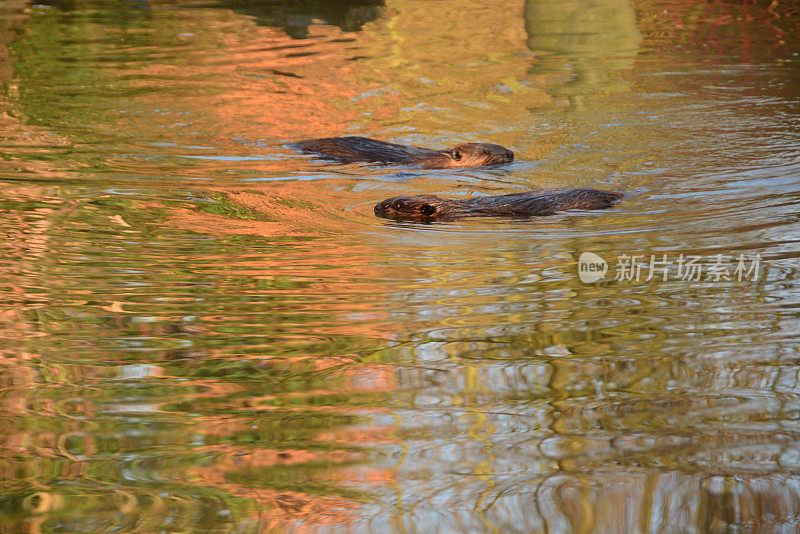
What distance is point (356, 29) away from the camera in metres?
14.1

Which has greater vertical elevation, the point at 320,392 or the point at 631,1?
the point at 631,1

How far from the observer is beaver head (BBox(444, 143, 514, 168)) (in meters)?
7.10

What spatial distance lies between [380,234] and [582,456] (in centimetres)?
289

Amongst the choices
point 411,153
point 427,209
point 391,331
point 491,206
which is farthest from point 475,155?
point 391,331

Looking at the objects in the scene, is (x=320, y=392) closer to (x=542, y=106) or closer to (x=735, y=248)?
(x=735, y=248)

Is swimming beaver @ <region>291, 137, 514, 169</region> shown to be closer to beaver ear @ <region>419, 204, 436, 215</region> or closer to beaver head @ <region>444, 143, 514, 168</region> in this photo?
beaver head @ <region>444, 143, 514, 168</region>

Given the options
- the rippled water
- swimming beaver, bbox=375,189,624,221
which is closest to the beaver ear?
swimming beaver, bbox=375,189,624,221

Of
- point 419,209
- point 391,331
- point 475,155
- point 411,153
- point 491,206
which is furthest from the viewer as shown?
point 411,153

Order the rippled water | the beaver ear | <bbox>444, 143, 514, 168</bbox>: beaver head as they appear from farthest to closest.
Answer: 1. <bbox>444, 143, 514, 168</bbox>: beaver head
2. the beaver ear
3. the rippled water

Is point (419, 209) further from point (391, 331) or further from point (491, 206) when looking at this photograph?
point (391, 331)

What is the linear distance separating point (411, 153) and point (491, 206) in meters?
2.06

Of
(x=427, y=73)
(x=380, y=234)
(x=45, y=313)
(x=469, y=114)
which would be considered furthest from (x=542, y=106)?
(x=45, y=313)

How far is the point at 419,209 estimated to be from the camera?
17.4 feet

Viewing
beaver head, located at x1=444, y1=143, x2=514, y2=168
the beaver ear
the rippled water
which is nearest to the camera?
the rippled water
